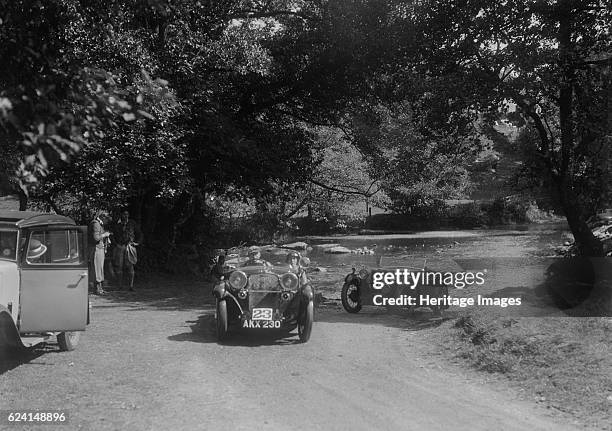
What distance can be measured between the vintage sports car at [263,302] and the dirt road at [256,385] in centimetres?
33

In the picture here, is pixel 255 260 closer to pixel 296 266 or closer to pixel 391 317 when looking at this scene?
pixel 296 266

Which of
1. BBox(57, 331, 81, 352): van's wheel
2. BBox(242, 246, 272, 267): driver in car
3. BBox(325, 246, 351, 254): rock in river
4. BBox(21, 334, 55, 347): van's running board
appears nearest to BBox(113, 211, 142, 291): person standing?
BBox(242, 246, 272, 267): driver in car

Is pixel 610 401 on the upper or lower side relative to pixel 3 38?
lower

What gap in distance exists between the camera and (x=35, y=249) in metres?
7.98

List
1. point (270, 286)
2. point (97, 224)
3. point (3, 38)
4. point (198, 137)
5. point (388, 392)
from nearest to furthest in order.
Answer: point (3, 38) → point (388, 392) → point (270, 286) → point (97, 224) → point (198, 137)

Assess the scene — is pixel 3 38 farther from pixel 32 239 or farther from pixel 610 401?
pixel 610 401

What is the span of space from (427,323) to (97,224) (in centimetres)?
814

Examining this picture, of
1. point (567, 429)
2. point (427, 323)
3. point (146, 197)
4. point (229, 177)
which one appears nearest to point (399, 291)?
point (427, 323)

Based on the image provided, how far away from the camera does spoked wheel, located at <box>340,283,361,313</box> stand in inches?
502

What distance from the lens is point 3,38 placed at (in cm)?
569

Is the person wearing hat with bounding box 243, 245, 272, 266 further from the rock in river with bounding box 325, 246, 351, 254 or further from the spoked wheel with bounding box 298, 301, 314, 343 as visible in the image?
the rock in river with bounding box 325, 246, 351, 254

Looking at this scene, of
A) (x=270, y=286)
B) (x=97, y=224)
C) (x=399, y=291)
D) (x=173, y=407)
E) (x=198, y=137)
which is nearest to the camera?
(x=173, y=407)

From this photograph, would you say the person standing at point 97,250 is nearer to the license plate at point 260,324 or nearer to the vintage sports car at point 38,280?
the vintage sports car at point 38,280

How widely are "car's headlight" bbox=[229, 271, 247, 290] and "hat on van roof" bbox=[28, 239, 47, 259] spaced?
9.35 feet
